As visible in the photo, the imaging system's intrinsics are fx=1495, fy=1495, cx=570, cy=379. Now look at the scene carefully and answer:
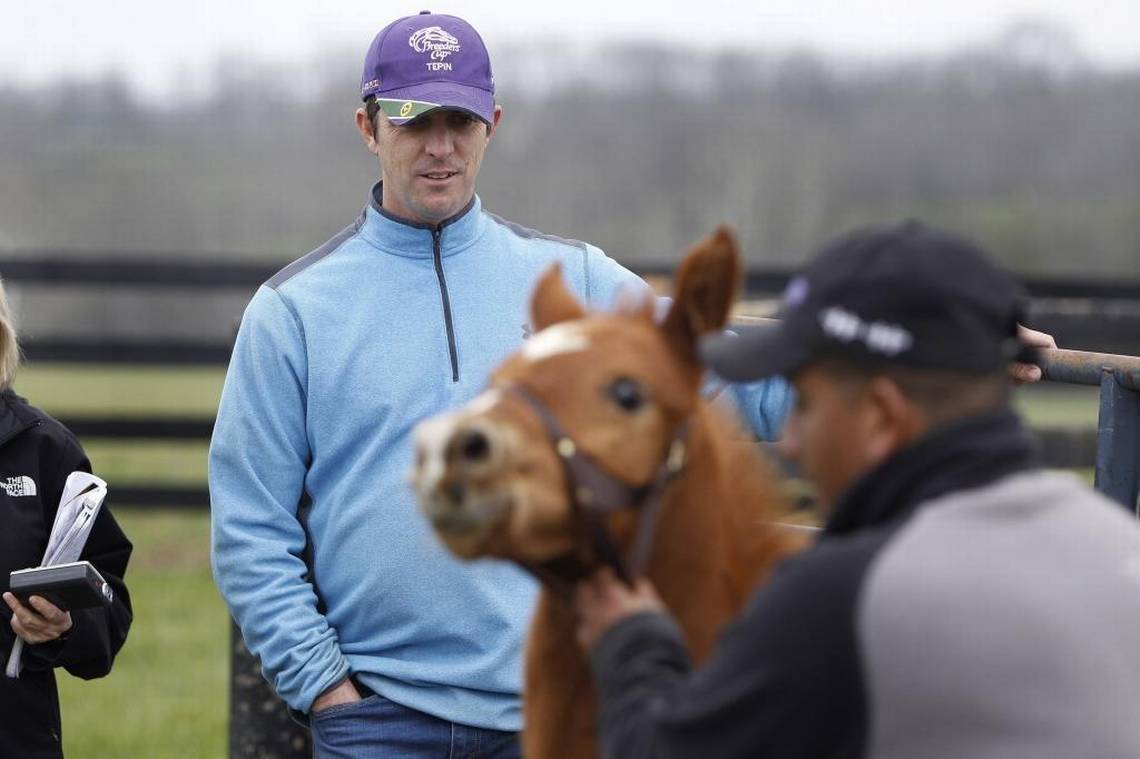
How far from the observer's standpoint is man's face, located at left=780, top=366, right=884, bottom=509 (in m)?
1.71

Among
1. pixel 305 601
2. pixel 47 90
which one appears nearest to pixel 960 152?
pixel 47 90

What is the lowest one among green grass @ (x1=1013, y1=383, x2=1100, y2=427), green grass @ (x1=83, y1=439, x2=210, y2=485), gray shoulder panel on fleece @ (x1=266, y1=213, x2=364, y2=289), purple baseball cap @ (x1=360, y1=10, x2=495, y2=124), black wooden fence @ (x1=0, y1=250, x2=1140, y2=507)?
green grass @ (x1=1013, y1=383, x2=1100, y2=427)

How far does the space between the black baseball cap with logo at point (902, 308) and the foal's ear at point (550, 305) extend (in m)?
0.43

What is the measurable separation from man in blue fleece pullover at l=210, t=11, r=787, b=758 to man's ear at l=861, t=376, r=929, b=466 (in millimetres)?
1321

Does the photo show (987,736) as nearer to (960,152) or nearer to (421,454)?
(421,454)

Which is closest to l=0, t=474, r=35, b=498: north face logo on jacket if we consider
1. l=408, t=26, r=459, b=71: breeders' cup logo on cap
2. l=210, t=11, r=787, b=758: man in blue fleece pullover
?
l=210, t=11, r=787, b=758: man in blue fleece pullover

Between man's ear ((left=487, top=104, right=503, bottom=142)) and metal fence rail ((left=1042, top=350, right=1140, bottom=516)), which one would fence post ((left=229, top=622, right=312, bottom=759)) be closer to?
man's ear ((left=487, top=104, right=503, bottom=142))

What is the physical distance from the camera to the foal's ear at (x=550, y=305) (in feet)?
7.04

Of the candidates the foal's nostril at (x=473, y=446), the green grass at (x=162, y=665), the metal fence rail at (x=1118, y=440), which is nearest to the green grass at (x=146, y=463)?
the green grass at (x=162, y=665)

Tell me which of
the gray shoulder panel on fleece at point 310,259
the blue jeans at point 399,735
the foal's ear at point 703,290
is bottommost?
the blue jeans at point 399,735

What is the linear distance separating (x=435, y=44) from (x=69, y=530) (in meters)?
1.27

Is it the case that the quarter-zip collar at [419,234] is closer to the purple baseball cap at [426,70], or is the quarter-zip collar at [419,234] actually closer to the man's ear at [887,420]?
the purple baseball cap at [426,70]

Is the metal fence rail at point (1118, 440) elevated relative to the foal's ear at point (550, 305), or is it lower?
lower

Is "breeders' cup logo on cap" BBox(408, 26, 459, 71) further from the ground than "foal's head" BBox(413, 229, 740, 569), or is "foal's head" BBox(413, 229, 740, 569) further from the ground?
"breeders' cup logo on cap" BBox(408, 26, 459, 71)
